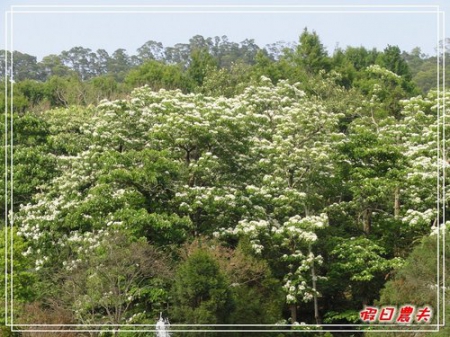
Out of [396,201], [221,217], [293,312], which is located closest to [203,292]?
[221,217]

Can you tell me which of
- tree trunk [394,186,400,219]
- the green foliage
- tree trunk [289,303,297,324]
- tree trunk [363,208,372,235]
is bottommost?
tree trunk [289,303,297,324]

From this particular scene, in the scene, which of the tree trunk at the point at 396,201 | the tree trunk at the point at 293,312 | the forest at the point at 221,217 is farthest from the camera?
the tree trunk at the point at 396,201

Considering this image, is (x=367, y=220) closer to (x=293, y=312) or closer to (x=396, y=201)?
(x=396, y=201)

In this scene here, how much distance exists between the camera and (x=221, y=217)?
48.8ft

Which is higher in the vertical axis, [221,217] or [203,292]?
[221,217]

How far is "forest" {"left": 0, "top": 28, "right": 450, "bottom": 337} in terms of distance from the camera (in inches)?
479

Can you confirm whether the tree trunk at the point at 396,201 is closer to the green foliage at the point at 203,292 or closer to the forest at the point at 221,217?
the forest at the point at 221,217

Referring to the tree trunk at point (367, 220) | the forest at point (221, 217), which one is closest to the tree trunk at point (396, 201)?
the forest at point (221, 217)

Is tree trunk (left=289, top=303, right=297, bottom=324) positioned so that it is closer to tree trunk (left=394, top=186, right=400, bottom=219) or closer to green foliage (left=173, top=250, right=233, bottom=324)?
tree trunk (left=394, top=186, right=400, bottom=219)

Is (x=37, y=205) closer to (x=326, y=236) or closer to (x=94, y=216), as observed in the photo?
(x=94, y=216)

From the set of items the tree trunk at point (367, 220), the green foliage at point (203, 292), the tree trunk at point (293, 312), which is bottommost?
the tree trunk at point (293, 312)

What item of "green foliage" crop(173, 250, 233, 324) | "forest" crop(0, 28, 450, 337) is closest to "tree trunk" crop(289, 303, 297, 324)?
"forest" crop(0, 28, 450, 337)

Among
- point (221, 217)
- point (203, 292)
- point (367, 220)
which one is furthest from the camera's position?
point (367, 220)

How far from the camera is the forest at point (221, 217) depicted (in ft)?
39.9
